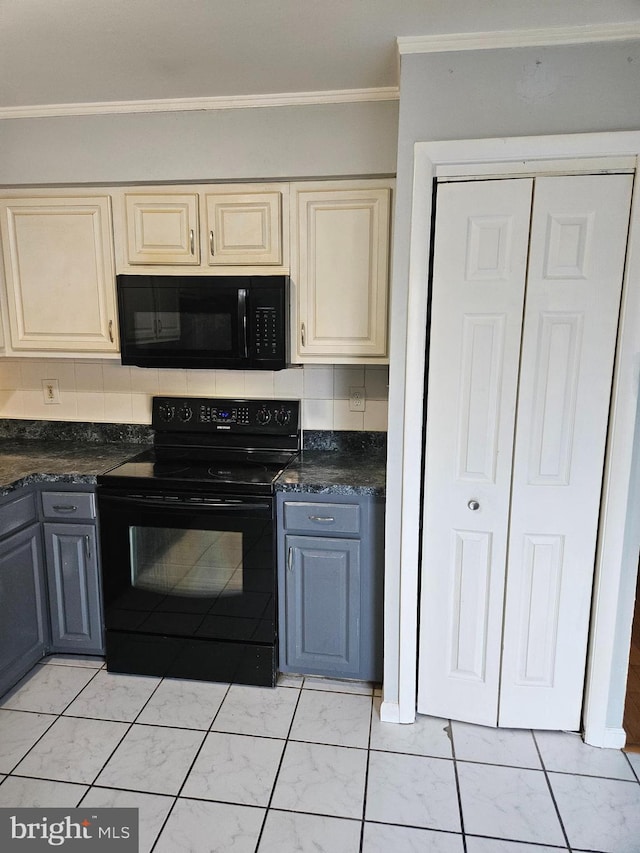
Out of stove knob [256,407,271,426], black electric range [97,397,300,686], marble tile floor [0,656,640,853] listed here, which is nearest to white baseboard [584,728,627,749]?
marble tile floor [0,656,640,853]

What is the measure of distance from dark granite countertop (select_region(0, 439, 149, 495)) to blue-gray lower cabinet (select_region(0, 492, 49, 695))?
0.29 ft

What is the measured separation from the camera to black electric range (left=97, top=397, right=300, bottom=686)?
7.60 ft

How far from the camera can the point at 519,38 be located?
1.79 m

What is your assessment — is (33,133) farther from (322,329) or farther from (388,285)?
(388,285)

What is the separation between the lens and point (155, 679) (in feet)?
8.09

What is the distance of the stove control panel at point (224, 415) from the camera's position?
8.95ft

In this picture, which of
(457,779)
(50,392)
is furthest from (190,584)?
(50,392)

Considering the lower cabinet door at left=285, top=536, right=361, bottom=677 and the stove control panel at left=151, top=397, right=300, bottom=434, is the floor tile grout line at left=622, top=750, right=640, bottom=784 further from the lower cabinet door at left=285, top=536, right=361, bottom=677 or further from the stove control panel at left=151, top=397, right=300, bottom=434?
the stove control panel at left=151, top=397, right=300, bottom=434

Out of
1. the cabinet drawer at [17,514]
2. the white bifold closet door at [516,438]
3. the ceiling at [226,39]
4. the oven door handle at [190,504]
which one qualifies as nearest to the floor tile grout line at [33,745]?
the cabinet drawer at [17,514]

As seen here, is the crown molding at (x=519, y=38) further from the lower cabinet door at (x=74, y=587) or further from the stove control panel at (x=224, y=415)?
the lower cabinet door at (x=74, y=587)

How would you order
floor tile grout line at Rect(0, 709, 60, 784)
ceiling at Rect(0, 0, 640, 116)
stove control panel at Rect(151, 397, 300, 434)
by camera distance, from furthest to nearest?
stove control panel at Rect(151, 397, 300, 434)
floor tile grout line at Rect(0, 709, 60, 784)
ceiling at Rect(0, 0, 640, 116)

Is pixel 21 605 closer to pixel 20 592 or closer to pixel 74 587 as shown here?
pixel 20 592

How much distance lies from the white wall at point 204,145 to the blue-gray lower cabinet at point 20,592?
1423 mm

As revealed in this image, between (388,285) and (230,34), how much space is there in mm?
1019
